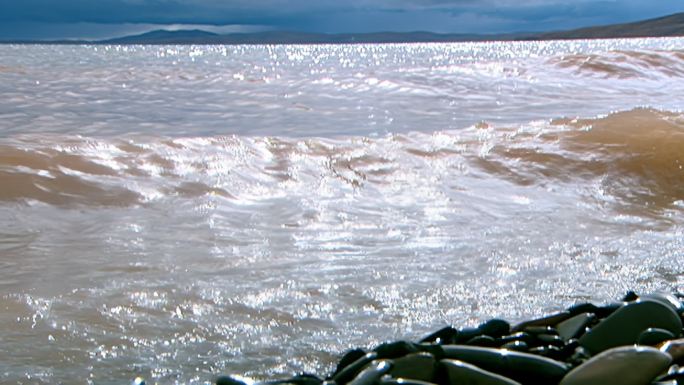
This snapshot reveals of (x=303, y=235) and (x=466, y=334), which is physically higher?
(x=466, y=334)

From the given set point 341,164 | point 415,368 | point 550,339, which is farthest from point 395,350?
point 341,164

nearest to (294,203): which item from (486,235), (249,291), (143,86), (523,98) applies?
(486,235)

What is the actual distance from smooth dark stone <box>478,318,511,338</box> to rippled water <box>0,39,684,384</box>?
0.22 meters

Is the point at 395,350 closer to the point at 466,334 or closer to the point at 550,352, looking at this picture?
the point at 466,334

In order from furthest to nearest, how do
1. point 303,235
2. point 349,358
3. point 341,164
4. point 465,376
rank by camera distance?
point 341,164, point 303,235, point 349,358, point 465,376

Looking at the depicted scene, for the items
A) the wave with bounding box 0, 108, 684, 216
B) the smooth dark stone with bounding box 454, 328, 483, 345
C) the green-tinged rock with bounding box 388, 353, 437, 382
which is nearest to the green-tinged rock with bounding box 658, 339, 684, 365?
the smooth dark stone with bounding box 454, 328, 483, 345

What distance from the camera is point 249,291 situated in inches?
123

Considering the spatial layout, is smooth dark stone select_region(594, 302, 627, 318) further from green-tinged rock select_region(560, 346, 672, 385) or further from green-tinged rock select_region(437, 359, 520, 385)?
green-tinged rock select_region(437, 359, 520, 385)

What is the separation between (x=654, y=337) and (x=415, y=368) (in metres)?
0.71

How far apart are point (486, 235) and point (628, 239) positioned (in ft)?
2.24

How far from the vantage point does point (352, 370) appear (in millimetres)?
2201

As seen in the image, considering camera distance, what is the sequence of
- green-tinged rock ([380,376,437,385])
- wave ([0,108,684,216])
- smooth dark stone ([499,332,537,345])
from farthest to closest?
1. wave ([0,108,684,216])
2. smooth dark stone ([499,332,537,345])
3. green-tinged rock ([380,376,437,385])

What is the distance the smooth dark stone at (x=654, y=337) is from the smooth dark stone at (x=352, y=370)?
77 cm

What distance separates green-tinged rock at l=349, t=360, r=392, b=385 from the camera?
2051 millimetres
